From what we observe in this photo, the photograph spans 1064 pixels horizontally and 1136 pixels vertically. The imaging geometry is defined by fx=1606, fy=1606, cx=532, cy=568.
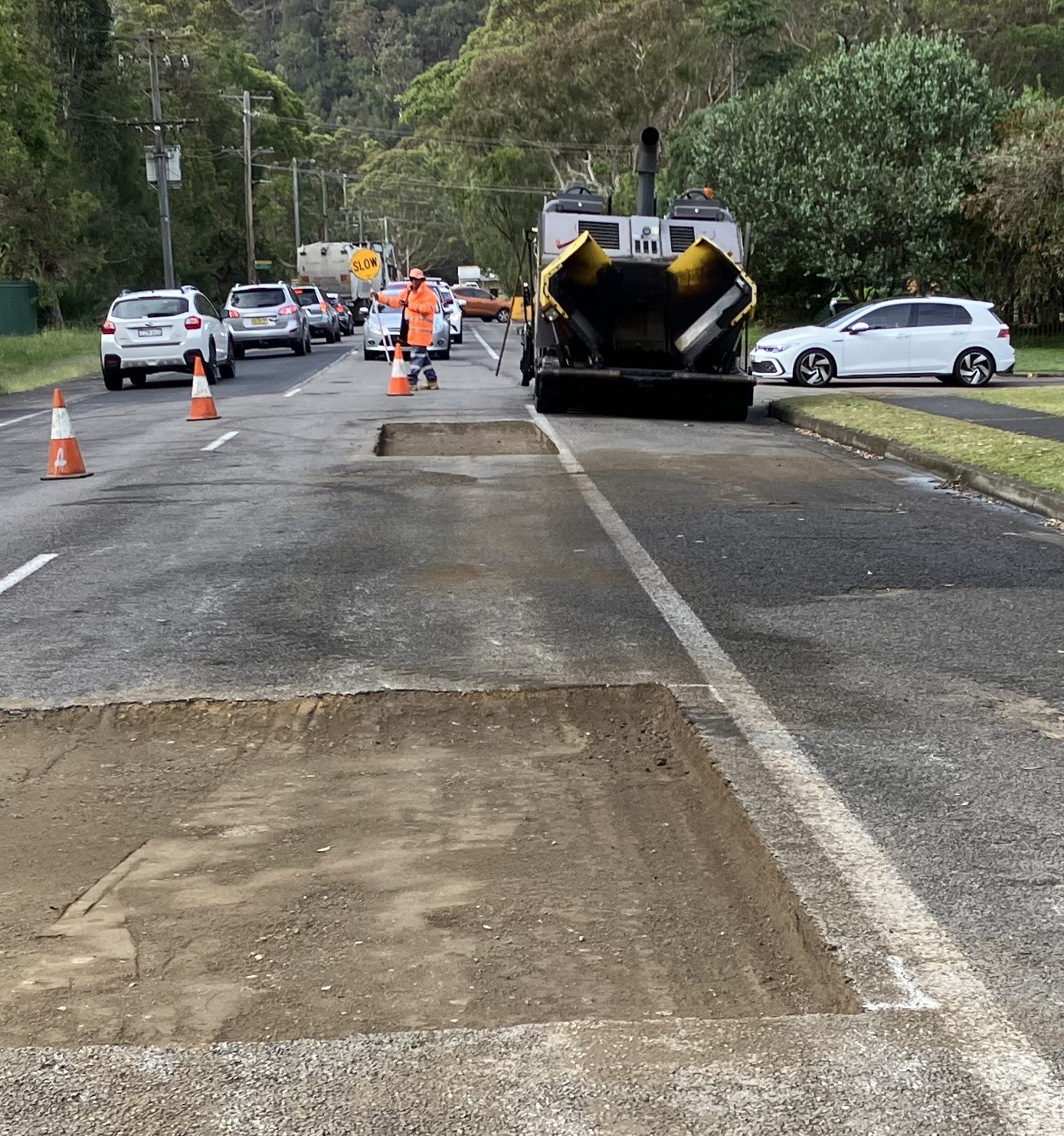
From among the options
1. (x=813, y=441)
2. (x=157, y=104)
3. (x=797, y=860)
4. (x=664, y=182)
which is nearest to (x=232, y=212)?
(x=157, y=104)

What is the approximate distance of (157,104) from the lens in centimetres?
5206

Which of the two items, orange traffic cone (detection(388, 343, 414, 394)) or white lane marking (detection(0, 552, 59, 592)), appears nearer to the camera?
white lane marking (detection(0, 552, 59, 592))

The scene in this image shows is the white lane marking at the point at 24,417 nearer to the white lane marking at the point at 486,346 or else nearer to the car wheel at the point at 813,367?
the car wheel at the point at 813,367

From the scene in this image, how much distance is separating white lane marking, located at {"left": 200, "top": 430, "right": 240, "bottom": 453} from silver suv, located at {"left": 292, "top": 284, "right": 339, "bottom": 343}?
30308 mm

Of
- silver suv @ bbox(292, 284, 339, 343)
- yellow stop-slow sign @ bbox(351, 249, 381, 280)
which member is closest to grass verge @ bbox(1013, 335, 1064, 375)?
silver suv @ bbox(292, 284, 339, 343)

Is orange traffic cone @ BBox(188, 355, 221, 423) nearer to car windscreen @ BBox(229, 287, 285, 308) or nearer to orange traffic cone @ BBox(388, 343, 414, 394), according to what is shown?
orange traffic cone @ BBox(388, 343, 414, 394)

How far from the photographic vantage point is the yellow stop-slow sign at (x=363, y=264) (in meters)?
66.9

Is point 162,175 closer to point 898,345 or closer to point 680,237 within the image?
point 898,345

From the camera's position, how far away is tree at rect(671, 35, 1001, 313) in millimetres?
36844

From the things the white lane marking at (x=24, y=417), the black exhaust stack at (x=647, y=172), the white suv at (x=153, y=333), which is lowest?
the white lane marking at (x=24, y=417)

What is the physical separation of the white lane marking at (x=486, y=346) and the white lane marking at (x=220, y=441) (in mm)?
19582

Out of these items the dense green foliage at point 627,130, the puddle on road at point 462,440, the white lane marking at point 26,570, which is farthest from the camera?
the dense green foliage at point 627,130

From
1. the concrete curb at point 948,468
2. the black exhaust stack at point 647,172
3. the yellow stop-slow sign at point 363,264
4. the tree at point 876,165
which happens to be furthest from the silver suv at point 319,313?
the concrete curb at point 948,468

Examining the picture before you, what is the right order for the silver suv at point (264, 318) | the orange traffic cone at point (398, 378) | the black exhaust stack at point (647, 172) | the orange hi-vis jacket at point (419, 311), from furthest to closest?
the silver suv at point (264, 318) < the orange traffic cone at point (398, 378) < the orange hi-vis jacket at point (419, 311) < the black exhaust stack at point (647, 172)
